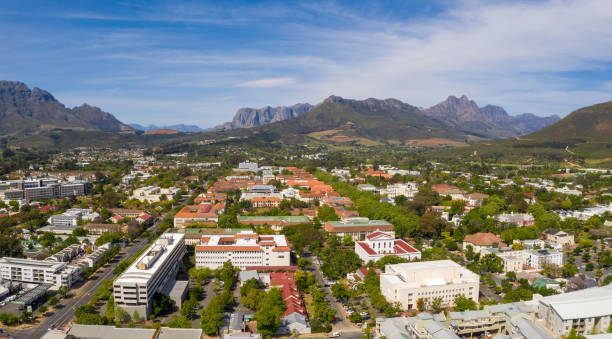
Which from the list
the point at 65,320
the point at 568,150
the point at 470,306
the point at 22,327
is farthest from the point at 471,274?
the point at 568,150

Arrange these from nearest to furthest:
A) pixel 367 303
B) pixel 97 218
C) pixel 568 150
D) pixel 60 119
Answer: pixel 367 303 → pixel 97 218 → pixel 568 150 → pixel 60 119

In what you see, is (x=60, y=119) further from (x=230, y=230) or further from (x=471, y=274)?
(x=471, y=274)

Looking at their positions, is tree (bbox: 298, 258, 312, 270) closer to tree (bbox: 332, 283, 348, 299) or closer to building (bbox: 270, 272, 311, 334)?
building (bbox: 270, 272, 311, 334)

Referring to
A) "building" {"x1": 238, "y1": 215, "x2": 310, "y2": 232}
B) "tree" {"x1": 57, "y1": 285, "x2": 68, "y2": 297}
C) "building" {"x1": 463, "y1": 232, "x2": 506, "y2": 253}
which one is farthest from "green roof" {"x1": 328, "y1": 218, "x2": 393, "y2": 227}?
"tree" {"x1": 57, "y1": 285, "x2": 68, "y2": 297}

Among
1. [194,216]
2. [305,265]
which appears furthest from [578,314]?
[194,216]

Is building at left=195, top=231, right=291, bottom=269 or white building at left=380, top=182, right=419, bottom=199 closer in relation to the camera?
building at left=195, top=231, right=291, bottom=269
